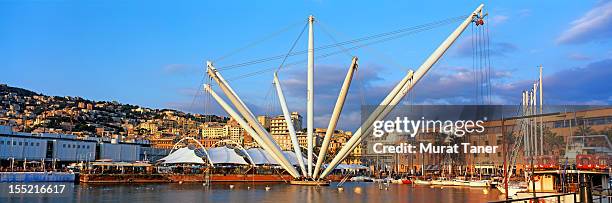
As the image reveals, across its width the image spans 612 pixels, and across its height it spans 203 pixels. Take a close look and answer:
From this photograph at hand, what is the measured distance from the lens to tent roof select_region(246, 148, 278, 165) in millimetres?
86125

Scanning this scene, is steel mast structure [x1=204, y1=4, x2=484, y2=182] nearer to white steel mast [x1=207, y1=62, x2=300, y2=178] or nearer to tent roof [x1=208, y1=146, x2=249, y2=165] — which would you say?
white steel mast [x1=207, y1=62, x2=300, y2=178]

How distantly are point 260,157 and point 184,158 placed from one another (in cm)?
1316

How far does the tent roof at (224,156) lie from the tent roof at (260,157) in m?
3.04

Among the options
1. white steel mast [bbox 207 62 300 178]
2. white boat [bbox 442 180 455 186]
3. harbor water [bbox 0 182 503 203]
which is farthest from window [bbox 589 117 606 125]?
white steel mast [bbox 207 62 300 178]

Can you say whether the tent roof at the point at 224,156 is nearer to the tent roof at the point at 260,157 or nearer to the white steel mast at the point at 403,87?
the tent roof at the point at 260,157

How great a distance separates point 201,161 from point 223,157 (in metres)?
4.72

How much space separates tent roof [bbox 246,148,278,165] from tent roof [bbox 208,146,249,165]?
3037 mm

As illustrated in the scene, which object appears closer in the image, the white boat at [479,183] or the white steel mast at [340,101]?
the white steel mast at [340,101]

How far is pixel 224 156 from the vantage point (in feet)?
275

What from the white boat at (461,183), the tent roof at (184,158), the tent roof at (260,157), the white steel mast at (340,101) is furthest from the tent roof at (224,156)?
the white boat at (461,183)

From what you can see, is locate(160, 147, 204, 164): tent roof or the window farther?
locate(160, 147, 204, 164): tent roof

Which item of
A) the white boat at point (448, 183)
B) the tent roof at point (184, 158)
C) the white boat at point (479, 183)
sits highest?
the tent roof at point (184, 158)

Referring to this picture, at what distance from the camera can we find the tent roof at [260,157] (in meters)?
86.1

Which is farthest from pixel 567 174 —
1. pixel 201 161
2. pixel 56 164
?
pixel 56 164
